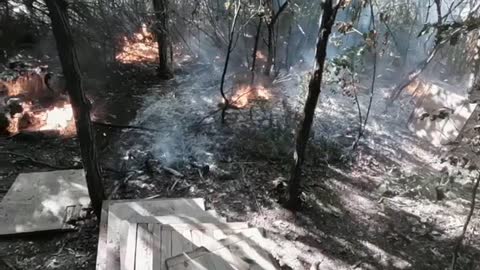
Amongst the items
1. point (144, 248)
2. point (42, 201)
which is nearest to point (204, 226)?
point (144, 248)

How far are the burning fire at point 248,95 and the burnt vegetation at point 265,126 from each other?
0.16ft

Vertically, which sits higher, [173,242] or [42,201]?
[173,242]

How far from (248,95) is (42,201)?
448 centimetres

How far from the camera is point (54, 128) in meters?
6.11

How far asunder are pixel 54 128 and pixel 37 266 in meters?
3.09

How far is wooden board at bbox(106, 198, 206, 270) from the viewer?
11.1 feet

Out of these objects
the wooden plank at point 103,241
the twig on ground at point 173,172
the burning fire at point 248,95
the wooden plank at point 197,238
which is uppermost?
the burning fire at point 248,95

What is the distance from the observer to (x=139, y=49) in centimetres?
977

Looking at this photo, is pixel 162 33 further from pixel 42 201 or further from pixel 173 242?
pixel 173 242

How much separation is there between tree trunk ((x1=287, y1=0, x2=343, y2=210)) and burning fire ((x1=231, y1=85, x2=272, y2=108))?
10.2ft

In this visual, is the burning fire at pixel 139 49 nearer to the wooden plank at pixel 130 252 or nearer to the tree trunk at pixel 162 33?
the tree trunk at pixel 162 33

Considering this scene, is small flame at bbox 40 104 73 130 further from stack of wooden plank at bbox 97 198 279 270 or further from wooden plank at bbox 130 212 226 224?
wooden plank at bbox 130 212 226 224

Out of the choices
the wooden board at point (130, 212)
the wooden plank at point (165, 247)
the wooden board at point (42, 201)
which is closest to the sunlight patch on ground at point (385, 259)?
the wooden board at point (130, 212)

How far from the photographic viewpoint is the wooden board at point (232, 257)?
285cm
